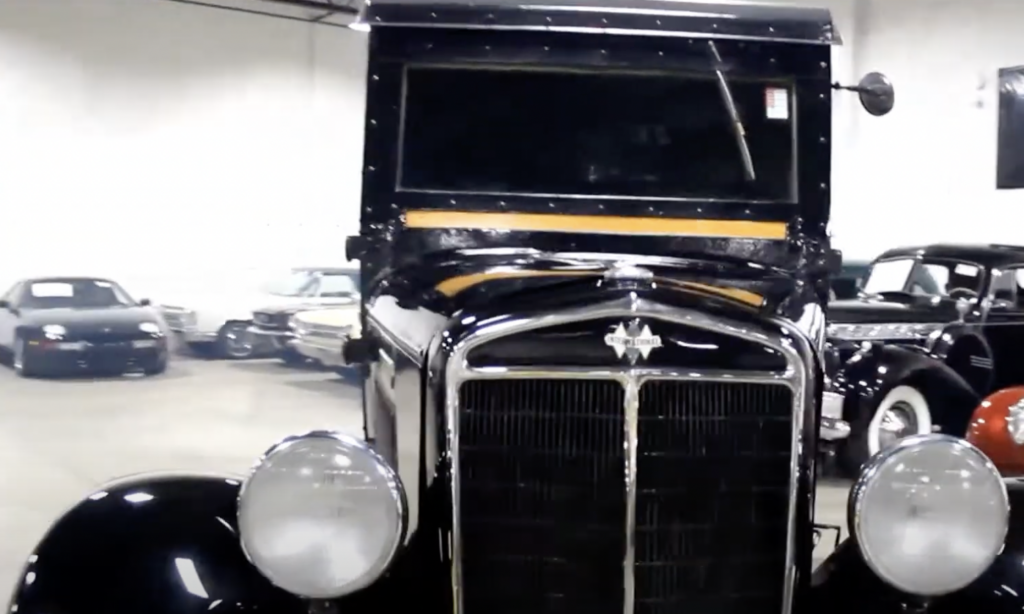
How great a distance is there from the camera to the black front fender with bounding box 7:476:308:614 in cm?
253

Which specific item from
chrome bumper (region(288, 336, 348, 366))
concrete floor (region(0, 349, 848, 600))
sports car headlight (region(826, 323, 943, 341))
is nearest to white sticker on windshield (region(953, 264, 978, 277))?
sports car headlight (region(826, 323, 943, 341))

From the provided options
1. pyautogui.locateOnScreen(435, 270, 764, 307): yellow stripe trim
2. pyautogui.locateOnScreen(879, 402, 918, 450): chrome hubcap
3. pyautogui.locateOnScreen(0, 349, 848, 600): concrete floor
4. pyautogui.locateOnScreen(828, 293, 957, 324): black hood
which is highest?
pyautogui.locateOnScreen(435, 270, 764, 307): yellow stripe trim

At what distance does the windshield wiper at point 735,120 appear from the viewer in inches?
A: 137

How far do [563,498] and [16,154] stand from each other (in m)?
7.64

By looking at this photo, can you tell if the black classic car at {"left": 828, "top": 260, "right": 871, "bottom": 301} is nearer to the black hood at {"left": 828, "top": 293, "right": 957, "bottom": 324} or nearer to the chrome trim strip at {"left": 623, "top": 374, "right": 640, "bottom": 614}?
the black hood at {"left": 828, "top": 293, "right": 957, "bottom": 324}

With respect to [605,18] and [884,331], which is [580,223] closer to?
[605,18]

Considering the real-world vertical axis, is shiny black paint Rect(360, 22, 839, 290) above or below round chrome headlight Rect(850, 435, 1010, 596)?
above

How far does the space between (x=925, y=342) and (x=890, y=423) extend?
28.7 inches

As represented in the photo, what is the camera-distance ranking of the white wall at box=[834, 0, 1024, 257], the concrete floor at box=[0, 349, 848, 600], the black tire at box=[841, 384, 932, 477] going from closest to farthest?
the black tire at box=[841, 384, 932, 477], the concrete floor at box=[0, 349, 848, 600], the white wall at box=[834, 0, 1024, 257]

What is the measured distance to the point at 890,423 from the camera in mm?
7098

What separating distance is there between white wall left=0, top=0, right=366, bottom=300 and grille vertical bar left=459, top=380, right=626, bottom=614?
6.77 meters

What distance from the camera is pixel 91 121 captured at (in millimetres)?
9367

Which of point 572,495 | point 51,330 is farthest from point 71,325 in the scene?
point 572,495

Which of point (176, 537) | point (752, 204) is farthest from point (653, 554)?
point (752, 204)
